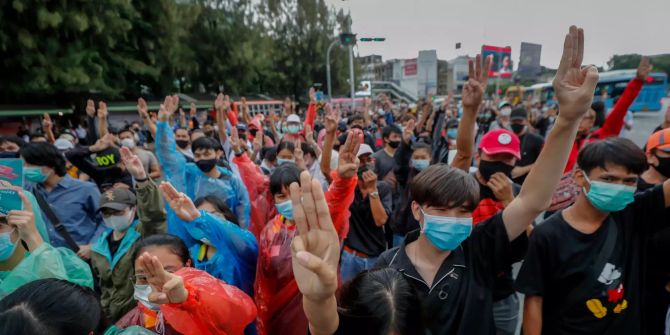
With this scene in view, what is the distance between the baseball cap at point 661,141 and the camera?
82.0 inches

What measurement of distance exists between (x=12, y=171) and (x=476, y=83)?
254cm

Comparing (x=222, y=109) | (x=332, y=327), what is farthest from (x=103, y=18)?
(x=332, y=327)

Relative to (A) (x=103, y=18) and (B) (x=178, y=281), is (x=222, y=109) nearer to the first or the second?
(B) (x=178, y=281)

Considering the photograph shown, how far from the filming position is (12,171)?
80.1 inches

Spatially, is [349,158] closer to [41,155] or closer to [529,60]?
[41,155]

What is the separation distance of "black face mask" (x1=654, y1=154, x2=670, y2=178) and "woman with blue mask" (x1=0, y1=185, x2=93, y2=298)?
10.8ft

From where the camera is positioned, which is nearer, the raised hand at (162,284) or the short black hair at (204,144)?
the raised hand at (162,284)

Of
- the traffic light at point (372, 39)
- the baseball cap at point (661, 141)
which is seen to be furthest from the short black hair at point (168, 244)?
the traffic light at point (372, 39)

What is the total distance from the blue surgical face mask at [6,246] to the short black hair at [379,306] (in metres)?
1.91

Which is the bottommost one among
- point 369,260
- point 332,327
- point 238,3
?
point 369,260

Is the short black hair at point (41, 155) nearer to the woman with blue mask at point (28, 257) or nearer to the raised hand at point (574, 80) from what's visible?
the woman with blue mask at point (28, 257)

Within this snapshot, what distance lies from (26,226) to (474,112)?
7.67ft

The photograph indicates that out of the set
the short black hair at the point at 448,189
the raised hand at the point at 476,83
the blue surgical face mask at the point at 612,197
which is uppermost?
the raised hand at the point at 476,83

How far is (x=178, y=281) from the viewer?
4.40ft
